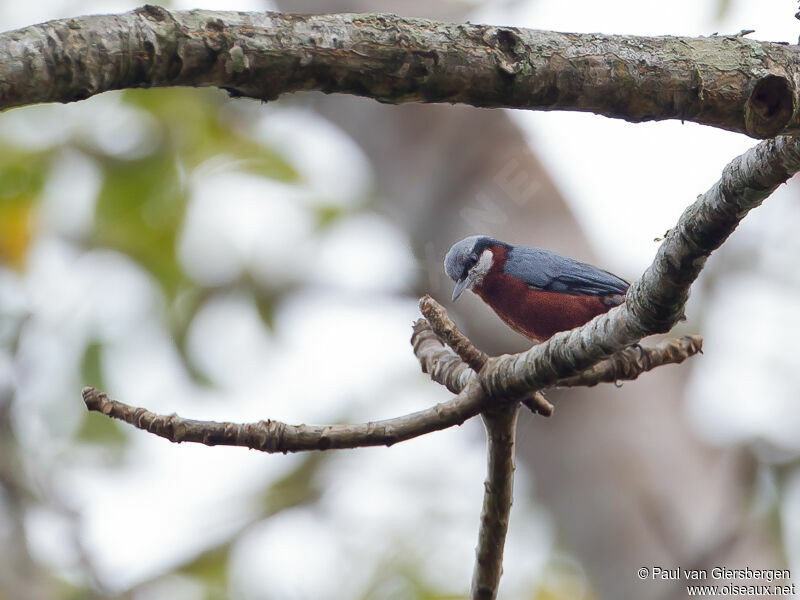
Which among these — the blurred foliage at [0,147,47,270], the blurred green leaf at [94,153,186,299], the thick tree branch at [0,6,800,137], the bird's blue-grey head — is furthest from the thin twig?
the blurred foliage at [0,147,47,270]

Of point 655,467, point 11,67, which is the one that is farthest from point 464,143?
point 11,67

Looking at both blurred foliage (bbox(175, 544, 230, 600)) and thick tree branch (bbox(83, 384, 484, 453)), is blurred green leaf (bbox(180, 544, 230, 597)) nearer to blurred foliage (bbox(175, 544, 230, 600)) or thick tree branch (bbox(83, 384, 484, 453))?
blurred foliage (bbox(175, 544, 230, 600))

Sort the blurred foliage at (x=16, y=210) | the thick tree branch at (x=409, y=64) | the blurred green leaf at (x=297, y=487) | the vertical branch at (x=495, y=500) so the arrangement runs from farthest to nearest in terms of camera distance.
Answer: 1. the blurred green leaf at (x=297, y=487)
2. the blurred foliage at (x=16, y=210)
3. the vertical branch at (x=495, y=500)
4. the thick tree branch at (x=409, y=64)

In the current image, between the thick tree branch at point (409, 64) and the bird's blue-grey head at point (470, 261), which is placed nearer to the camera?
the thick tree branch at point (409, 64)

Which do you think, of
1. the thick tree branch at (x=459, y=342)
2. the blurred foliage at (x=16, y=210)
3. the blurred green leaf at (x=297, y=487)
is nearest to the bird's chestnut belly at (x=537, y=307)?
the thick tree branch at (x=459, y=342)

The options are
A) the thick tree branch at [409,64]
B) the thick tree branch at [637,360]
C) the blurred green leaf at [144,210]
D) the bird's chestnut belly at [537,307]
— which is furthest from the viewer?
the blurred green leaf at [144,210]

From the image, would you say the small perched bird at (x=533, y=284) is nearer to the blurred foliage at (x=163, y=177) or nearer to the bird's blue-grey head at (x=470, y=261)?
the bird's blue-grey head at (x=470, y=261)

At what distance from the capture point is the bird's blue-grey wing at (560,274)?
4.89 m

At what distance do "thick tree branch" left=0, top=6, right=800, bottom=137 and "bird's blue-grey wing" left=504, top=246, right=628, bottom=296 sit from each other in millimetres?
2347

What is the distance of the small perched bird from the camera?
4.85 meters

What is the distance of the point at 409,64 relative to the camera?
7.34 feet

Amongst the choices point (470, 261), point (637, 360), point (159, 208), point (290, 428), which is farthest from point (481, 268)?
point (159, 208)

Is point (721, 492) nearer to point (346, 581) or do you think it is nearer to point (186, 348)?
point (346, 581)

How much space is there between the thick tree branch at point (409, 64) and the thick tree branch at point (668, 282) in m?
0.10
